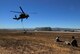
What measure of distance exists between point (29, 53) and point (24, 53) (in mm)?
490

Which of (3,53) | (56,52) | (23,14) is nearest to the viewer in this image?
(3,53)

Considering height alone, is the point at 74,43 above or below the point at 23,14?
below

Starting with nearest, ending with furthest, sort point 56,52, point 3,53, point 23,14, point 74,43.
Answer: point 3,53 → point 56,52 → point 74,43 → point 23,14

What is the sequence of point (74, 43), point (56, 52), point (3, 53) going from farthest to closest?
point (74, 43)
point (56, 52)
point (3, 53)

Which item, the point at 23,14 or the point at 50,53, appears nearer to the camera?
the point at 50,53

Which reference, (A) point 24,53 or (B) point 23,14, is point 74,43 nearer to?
(A) point 24,53

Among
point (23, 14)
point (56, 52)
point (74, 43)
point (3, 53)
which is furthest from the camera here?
point (23, 14)

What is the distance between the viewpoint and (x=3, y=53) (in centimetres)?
1814

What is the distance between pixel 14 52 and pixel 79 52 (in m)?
6.76

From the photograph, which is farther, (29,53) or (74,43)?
(74,43)

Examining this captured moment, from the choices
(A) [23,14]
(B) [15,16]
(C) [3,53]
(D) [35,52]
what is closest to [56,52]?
(D) [35,52]

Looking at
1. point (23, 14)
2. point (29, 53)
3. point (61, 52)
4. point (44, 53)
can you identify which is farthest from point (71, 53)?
point (23, 14)

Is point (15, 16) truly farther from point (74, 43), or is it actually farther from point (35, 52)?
point (35, 52)

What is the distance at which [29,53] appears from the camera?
18469 mm
